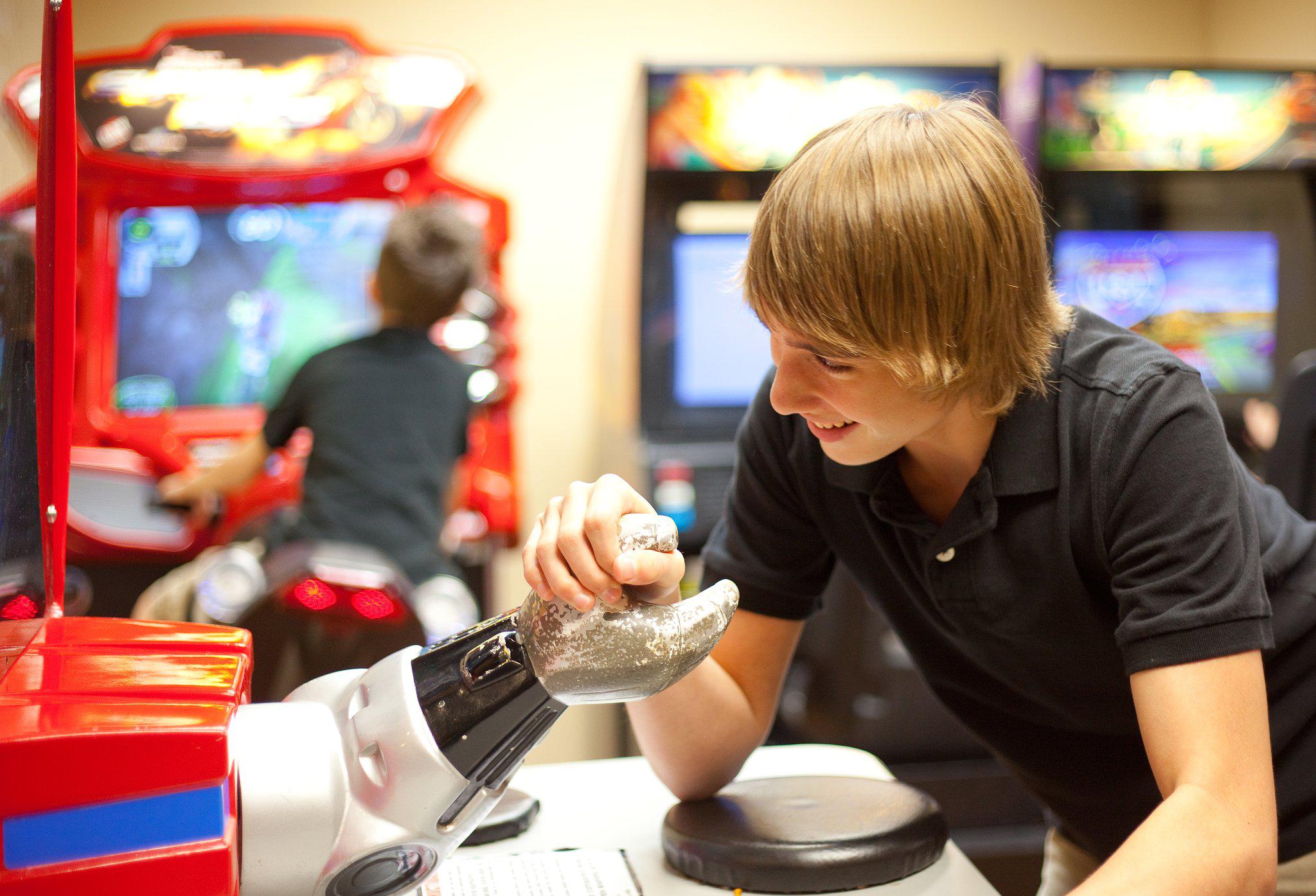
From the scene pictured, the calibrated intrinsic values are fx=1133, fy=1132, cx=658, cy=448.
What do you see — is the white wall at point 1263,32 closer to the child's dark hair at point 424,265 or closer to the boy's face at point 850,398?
the child's dark hair at point 424,265

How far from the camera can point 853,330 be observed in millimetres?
910

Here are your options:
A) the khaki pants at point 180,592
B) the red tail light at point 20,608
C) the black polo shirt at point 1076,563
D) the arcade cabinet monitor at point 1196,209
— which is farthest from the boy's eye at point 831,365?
the arcade cabinet monitor at point 1196,209

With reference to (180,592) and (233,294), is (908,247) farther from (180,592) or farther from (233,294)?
(233,294)

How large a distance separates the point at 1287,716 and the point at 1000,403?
0.44m

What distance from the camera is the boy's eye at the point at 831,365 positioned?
94cm

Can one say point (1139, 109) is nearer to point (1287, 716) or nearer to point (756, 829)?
point (1287, 716)

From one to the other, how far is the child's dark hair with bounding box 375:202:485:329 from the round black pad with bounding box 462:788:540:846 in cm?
170

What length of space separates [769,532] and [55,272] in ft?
2.31

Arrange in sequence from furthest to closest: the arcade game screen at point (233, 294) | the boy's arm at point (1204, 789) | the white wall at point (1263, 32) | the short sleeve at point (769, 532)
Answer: the white wall at point (1263, 32)
the arcade game screen at point (233, 294)
the short sleeve at point (769, 532)
the boy's arm at point (1204, 789)

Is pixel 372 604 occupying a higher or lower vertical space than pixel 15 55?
lower

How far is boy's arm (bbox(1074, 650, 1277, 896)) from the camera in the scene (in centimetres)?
79

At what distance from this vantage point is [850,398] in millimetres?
940

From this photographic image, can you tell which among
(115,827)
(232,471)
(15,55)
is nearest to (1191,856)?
(115,827)

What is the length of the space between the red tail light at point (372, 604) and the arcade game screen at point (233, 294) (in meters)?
0.98
